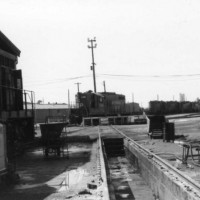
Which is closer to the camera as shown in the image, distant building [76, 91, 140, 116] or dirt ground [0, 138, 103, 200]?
dirt ground [0, 138, 103, 200]

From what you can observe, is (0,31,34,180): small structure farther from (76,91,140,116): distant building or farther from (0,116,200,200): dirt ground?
(76,91,140,116): distant building

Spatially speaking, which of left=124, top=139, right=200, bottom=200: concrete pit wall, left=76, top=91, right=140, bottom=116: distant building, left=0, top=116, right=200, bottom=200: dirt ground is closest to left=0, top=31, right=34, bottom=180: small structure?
left=0, top=116, right=200, bottom=200: dirt ground

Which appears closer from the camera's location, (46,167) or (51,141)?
(46,167)

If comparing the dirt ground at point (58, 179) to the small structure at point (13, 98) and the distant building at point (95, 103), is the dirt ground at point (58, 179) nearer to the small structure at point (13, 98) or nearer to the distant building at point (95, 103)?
the small structure at point (13, 98)

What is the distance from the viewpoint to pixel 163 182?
975cm

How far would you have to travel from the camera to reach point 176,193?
8.23m

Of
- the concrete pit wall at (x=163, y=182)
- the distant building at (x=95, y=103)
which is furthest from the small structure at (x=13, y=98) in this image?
the distant building at (x=95, y=103)

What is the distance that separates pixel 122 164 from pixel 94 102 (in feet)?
106

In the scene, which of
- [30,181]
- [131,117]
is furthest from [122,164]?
[131,117]

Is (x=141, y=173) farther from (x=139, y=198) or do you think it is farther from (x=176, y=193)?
(x=176, y=193)

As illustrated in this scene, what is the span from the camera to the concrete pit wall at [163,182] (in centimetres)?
757

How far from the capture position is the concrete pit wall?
7.57 m

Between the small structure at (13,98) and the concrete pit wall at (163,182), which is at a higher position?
the small structure at (13,98)

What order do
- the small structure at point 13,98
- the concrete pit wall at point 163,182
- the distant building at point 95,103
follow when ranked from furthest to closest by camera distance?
the distant building at point 95,103
the small structure at point 13,98
the concrete pit wall at point 163,182
